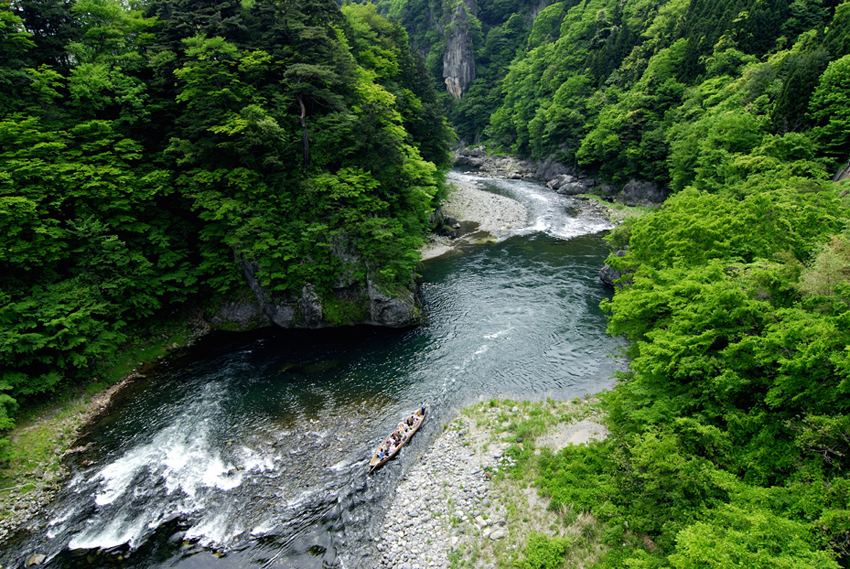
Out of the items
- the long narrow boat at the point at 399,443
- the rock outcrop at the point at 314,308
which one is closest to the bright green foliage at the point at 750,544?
the long narrow boat at the point at 399,443

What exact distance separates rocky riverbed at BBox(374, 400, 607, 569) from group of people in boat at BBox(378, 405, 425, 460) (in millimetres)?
1338

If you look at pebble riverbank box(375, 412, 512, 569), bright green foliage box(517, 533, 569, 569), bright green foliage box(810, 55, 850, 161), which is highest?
bright green foliage box(810, 55, 850, 161)

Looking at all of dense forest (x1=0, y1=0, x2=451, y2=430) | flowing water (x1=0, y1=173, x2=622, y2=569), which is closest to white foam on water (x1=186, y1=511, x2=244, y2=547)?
flowing water (x1=0, y1=173, x2=622, y2=569)

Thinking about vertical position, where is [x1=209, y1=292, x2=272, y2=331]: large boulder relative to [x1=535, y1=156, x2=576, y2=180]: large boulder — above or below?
below

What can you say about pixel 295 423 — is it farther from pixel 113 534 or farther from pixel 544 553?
pixel 544 553

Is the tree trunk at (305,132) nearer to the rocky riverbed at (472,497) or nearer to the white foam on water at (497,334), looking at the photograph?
the white foam on water at (497,334)

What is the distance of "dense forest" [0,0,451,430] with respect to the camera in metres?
21.8

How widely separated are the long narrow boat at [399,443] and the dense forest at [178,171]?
36.6 feet

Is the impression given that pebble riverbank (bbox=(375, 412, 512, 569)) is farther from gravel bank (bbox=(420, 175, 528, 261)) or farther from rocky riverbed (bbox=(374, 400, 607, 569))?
gravel bank (bbox=(420, 175, 528, 261))

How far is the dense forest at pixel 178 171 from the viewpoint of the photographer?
21.8 m

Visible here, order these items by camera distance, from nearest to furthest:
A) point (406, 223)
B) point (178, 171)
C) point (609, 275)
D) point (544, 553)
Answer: point (544, 553)
point (178, 171)
point (406, 223)
point (609, 275)

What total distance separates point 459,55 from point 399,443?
129m

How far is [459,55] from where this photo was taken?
12019cm

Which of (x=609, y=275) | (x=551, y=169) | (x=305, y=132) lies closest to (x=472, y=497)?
(x=609, y=275)
